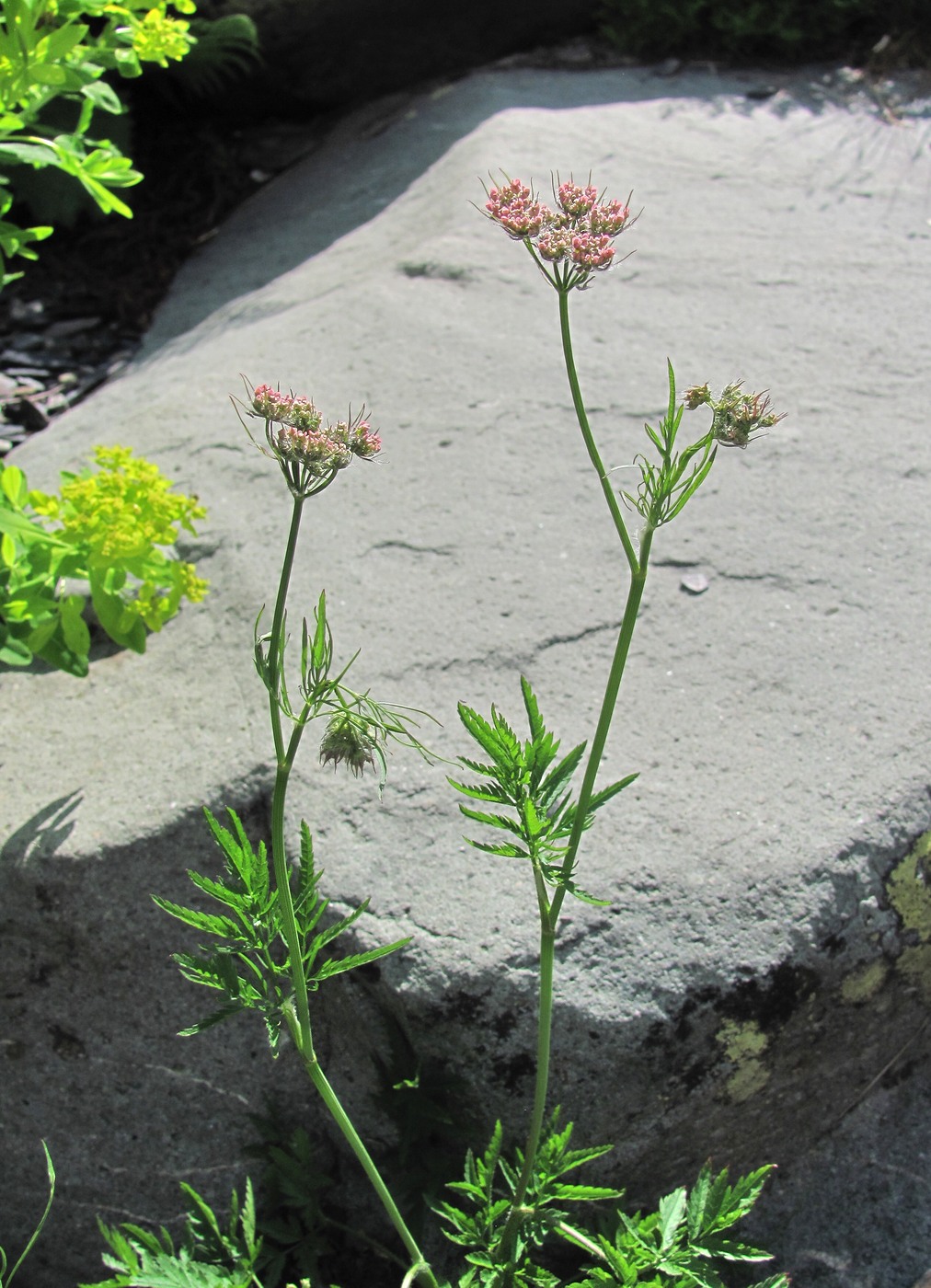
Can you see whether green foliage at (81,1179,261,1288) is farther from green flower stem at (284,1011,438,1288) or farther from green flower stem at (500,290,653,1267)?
green flower stem at (500,290,653,1267)

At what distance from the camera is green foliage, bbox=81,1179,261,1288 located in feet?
6.24

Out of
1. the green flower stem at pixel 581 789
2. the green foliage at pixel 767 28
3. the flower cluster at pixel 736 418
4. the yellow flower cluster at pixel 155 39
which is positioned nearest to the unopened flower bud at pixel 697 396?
the flower cluster at pixel 736 418

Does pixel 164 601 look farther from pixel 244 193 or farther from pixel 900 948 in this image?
pixel 244 193

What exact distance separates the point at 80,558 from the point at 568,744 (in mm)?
1102

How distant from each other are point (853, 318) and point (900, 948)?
232 centimetres

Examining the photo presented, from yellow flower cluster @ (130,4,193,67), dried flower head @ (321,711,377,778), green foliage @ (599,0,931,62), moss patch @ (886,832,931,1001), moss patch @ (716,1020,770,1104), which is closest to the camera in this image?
dried flower head @ (321,711,377,778)

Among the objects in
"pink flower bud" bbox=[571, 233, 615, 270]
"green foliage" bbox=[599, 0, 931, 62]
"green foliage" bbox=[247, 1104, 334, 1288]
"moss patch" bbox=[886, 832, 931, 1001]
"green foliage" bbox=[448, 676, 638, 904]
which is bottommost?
"green foliage" bbox=[247, 1104, 334, 1288]

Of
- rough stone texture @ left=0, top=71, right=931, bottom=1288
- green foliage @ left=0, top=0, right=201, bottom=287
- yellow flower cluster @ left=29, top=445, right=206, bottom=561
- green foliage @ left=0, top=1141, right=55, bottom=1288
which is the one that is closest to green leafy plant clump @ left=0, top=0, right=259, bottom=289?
green foliage @ left=0, top=0, right=201, bottom=287

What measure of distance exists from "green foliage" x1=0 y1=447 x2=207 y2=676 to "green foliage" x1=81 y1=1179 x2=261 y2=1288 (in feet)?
3.68

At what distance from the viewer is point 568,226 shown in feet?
5.24

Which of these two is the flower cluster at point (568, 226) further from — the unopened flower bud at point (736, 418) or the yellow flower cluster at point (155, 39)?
the yellow flower cluster at point (155, 39)

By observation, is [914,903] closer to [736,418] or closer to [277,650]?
[736,418]

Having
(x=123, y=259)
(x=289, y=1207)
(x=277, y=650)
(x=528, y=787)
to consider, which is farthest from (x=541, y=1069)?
(x=123, y=259)

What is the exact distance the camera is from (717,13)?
6.15m
